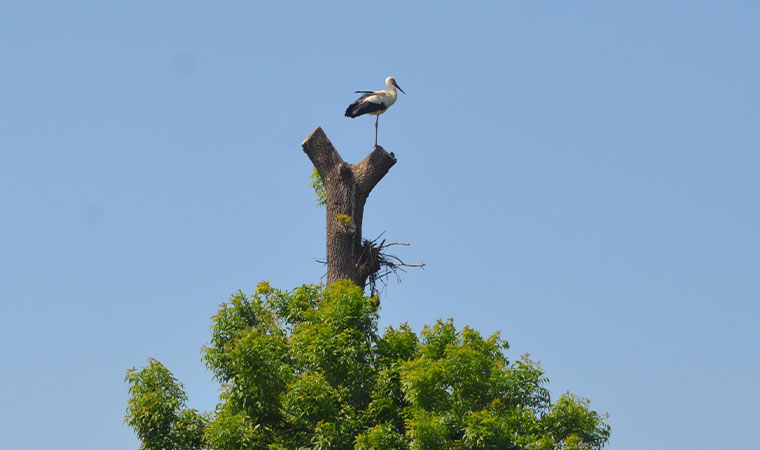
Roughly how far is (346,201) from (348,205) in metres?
0.08

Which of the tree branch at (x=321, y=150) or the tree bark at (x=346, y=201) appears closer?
the tree bark at (x=346, y=201)

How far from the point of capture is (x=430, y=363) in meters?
15.8

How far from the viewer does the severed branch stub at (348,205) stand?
1928 cm

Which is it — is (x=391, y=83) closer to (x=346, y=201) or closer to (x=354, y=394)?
(x=346, y=201)

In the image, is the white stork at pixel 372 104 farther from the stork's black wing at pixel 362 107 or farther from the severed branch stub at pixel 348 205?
the severed branch stub at pixel 348 205

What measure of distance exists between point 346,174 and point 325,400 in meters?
5.04

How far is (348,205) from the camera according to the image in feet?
64.2

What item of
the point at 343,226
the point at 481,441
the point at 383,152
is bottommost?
the point at 481,441

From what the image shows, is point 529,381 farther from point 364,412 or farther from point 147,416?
point 147,416

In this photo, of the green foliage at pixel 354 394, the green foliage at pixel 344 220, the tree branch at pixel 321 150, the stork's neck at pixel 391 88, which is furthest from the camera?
the stork's neck at pixel 391 88

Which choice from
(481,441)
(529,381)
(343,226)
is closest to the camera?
(481,441)

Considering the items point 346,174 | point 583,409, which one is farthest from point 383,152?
point 583,409

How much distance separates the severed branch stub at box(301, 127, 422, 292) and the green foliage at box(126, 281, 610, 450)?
1.80 m

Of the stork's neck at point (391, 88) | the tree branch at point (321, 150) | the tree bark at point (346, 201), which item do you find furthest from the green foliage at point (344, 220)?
the stork's neck at point (391, 88)
